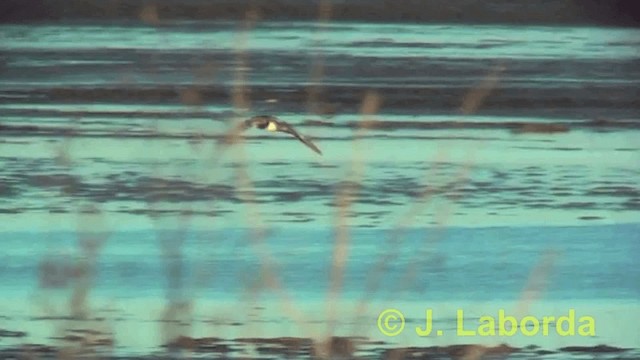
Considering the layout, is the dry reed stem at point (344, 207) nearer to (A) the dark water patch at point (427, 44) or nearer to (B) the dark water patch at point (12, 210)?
(A) the dark water patch at point (427, 44)

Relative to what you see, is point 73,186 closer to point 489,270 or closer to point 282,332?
point 282,332

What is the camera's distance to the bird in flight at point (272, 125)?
0.85 meters

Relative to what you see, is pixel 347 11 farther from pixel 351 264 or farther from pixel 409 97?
pixel 351 264

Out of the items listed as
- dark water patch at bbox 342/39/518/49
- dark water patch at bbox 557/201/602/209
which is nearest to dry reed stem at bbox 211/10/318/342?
dark water patch at bbox 342/39/518/49

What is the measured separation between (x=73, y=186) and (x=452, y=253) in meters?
0.34

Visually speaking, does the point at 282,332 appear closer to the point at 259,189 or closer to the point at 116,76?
the point at 259,189

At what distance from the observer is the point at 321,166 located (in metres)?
0.85

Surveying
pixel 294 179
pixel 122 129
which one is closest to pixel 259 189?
pixel 294 179

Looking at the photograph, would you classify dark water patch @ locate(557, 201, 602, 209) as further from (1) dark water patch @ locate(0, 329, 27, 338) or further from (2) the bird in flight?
(1) dark water patch @ locate(0, 329, 27, 338)

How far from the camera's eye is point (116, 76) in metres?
0.86

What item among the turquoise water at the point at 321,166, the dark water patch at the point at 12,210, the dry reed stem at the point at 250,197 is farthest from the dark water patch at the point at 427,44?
the dark water patch at the point at 12,210

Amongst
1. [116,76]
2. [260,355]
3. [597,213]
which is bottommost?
[260,355]

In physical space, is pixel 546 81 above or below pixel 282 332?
above

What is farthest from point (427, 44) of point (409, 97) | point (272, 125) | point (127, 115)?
point (127, 115)
